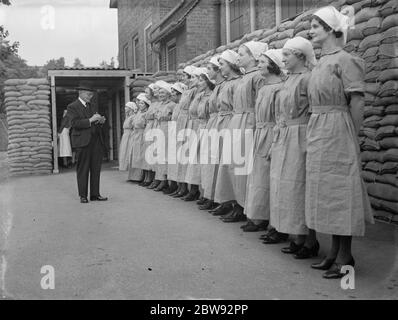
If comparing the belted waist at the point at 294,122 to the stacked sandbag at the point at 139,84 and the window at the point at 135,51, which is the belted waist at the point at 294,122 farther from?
the window at the point at 135,51

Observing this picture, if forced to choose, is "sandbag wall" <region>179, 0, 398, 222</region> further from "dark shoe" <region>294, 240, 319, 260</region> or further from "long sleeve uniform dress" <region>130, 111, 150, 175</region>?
"long sleeve uniform dress" <region>130, 111, 150, 175</region>

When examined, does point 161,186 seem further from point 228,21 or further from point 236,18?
point 228,21

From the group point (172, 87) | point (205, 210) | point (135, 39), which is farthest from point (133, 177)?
point (135, 39)

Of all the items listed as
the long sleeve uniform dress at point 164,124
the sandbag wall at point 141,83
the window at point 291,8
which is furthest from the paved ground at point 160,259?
the sandbag wall at point 141,83

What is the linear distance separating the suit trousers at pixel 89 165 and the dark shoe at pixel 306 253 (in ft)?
14.8

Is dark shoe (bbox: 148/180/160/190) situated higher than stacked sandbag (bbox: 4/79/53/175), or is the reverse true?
stacked sandbag (bbox: 4/79/53/175)

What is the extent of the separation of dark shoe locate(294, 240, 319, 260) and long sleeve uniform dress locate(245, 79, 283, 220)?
0.68 m

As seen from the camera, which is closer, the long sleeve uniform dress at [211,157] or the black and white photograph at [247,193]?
the black and white photograph at [247,193]

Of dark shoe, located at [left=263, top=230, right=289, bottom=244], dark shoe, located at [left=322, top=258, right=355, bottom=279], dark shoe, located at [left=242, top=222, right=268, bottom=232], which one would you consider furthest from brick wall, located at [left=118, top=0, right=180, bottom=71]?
dark shoe, located at [left=322, top=258, right=355, bottom=279]

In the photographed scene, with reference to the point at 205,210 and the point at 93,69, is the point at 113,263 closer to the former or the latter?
the point at 205,210

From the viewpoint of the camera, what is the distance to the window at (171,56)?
16886 mm

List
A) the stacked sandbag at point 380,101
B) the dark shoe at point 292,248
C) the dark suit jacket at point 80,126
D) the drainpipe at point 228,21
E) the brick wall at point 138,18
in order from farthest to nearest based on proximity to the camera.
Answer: the brick wall at point 138,18
the drainpipe at point 228,21
the dark suit jacket at point 80,126
the stacked sandbag at point 380,101
the dark shoe at point 292,248

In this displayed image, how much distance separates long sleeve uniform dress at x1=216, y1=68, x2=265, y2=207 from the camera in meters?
6.12

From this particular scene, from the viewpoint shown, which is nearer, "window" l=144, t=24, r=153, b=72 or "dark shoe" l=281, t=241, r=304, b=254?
"dark shoe" l=281, t=241, r=304, b=254
